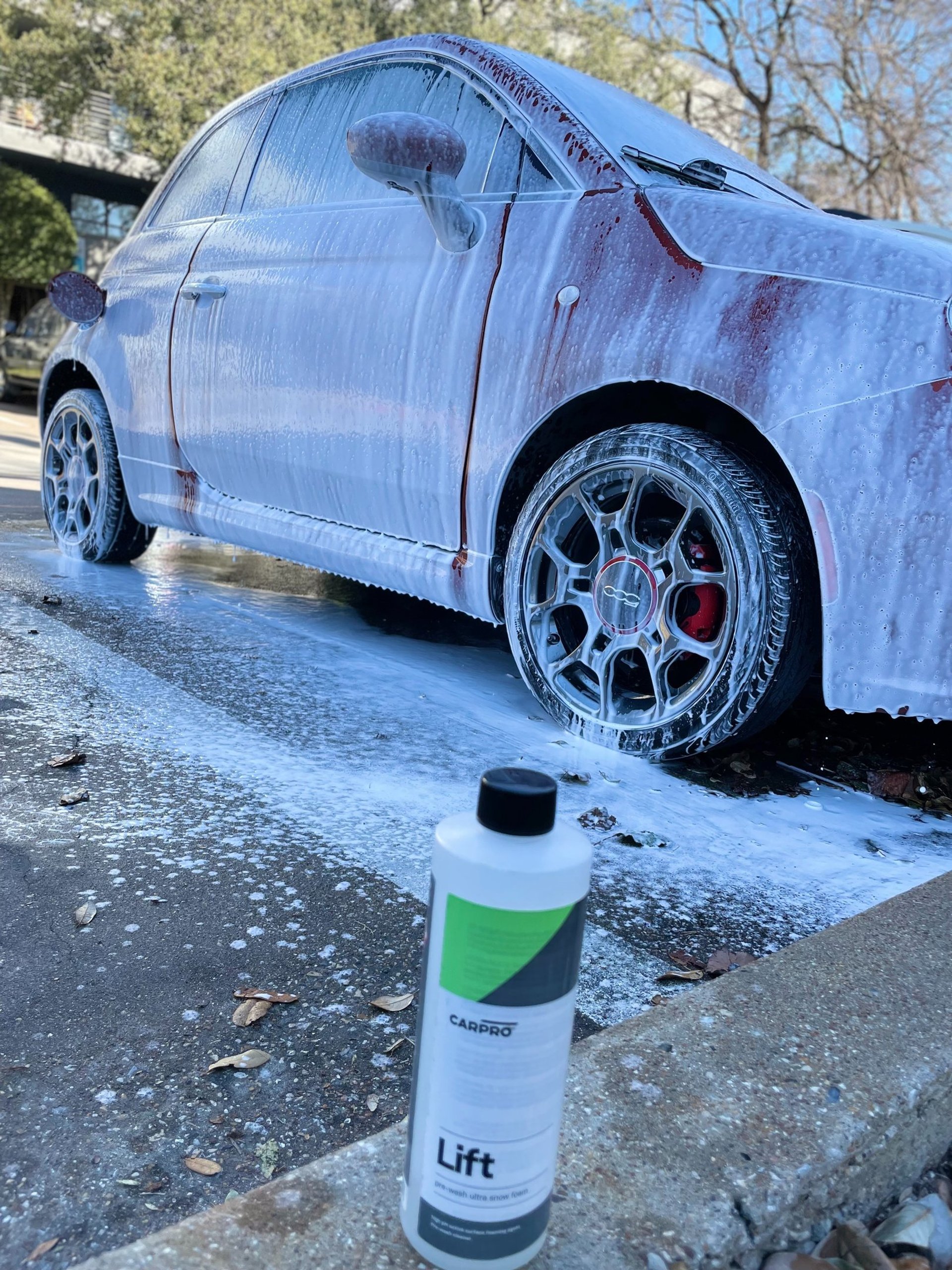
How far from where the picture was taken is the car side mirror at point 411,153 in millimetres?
2498

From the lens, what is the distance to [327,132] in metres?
3.39

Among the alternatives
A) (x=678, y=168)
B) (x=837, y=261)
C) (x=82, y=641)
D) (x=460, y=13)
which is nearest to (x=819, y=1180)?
(x=837, y=261)

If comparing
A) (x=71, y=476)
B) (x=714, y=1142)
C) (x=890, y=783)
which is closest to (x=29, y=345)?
(x=71, y=476)

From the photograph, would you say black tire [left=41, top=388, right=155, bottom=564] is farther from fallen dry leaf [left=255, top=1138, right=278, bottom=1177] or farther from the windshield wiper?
fallen dry leaf [left=255, top=1138, right=278, bottom=1177]

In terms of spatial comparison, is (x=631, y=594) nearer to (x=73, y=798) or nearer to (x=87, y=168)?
(x=73, y=798)

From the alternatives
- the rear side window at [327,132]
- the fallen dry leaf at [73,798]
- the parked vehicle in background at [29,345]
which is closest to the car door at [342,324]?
the rear side window at [327,132]

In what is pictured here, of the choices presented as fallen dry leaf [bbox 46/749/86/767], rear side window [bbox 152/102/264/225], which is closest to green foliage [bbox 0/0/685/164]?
rear side window [bbox 152/102/264/225]

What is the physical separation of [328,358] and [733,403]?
4.39ft

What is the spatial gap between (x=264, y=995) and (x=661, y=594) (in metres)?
1.30

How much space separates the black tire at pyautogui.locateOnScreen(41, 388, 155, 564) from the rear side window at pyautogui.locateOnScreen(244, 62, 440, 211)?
1145mm

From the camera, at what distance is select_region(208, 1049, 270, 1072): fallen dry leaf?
4.30ft

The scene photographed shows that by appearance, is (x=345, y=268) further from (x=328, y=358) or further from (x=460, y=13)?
(x=460, y=13)

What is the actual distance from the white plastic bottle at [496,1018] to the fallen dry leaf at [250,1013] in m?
0.52

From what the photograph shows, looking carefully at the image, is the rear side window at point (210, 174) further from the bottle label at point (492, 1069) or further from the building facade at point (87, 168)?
the building facade at point (87, 168)
